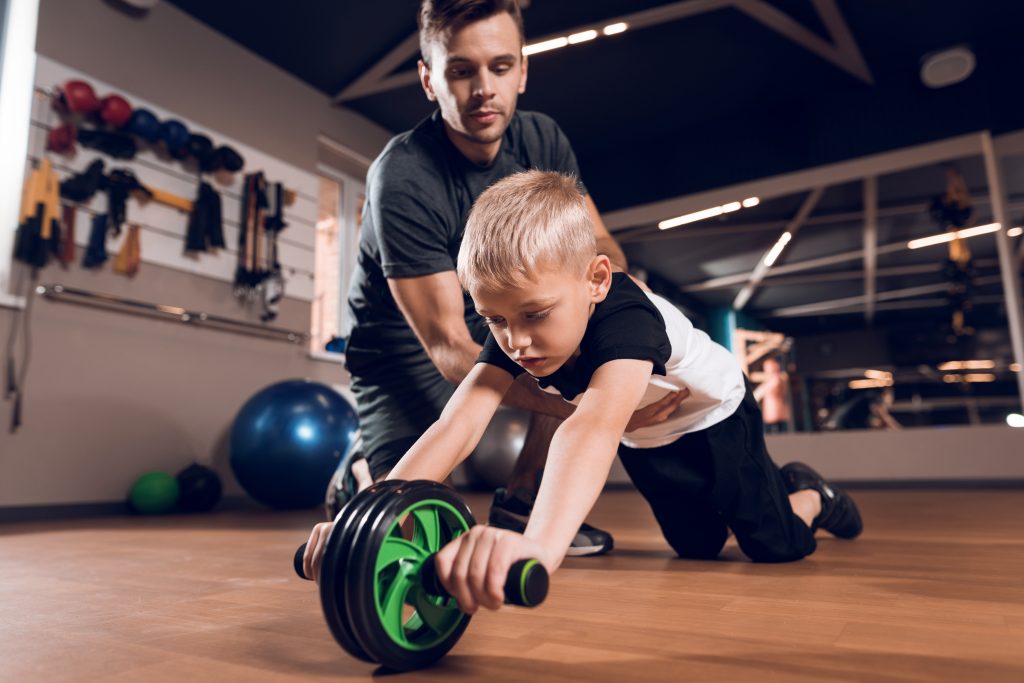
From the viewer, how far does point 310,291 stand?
156 inches

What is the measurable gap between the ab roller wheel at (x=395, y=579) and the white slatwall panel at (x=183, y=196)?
288cm

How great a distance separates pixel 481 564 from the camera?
1.96 ft

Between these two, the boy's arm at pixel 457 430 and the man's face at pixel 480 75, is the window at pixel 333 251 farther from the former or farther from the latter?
the boy's arm at pixel 457 430

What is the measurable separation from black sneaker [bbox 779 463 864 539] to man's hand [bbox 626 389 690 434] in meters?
0.56

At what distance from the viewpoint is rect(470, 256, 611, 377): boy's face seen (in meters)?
0.83

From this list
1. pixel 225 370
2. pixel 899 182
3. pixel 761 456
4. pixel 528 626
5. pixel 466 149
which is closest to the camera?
pixel 528 626

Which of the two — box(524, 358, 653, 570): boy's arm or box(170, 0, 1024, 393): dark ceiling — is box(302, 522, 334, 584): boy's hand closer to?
box(524, 358, 653, 570): boy's arm

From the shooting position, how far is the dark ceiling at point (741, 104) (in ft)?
11.4

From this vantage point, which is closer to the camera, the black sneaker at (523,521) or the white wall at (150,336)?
the black sneaker at (523,521)

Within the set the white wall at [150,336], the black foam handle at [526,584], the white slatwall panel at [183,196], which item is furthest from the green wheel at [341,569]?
the white slatwall panel at [183,196]

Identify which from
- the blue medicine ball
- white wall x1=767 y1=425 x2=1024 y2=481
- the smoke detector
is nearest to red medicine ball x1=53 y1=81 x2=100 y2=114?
the blue medicine ball

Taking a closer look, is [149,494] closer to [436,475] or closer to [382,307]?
[382,307]

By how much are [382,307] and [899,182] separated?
11.9 feet

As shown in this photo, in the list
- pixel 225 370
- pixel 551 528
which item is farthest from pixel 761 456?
pixel 225 370
